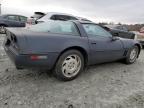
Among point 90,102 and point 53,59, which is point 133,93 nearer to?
point 90,102

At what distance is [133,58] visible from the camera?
16.5 feet

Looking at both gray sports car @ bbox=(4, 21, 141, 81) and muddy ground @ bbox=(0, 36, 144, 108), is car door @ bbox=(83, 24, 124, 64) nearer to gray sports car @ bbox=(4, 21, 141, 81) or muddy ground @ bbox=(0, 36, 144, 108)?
gray sports car @ bbox=(4, 21, 141, 81)

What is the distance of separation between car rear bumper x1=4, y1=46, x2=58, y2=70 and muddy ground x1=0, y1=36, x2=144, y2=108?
1.42 ft

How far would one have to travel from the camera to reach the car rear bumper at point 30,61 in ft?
9.02

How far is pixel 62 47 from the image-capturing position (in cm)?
310

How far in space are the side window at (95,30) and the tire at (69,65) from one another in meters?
0.71

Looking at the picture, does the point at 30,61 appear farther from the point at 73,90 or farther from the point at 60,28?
the point at 60,28

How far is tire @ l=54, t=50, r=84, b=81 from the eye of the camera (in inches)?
124

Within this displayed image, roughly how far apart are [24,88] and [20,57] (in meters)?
0.64

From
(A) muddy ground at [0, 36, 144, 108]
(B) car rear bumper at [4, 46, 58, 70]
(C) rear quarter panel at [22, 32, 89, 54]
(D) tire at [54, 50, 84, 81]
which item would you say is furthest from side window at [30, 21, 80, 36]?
(A) muddy ground at [0, 36, 144, 108]

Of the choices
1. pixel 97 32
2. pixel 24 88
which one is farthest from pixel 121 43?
pixel 24 88

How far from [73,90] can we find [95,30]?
1.76m

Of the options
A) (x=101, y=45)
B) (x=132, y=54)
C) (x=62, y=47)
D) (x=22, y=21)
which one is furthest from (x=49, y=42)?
(x=22, y=21)

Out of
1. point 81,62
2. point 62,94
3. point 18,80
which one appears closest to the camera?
point 62,94
